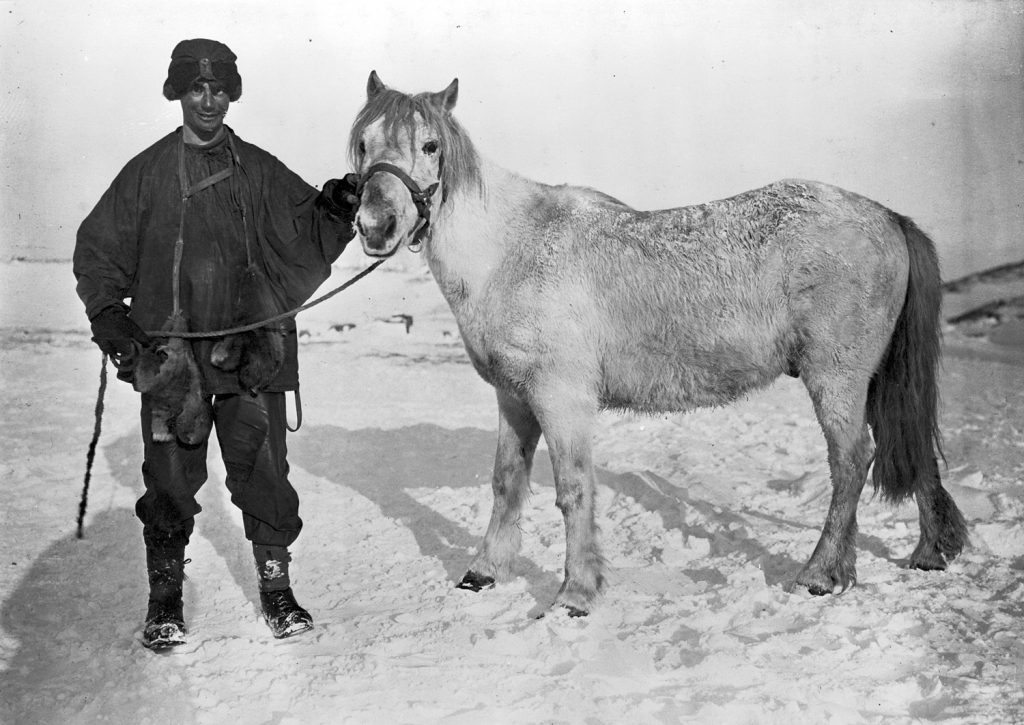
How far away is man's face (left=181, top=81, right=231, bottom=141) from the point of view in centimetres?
385

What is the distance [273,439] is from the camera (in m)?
4.10

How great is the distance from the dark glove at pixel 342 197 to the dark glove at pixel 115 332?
97 centimetres

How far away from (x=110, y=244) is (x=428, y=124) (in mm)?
1459

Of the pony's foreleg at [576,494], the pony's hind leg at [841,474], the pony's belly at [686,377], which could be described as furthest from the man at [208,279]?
the pony's hind leg at [841,474]

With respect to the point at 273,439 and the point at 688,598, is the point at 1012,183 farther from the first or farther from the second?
the point at 273,439

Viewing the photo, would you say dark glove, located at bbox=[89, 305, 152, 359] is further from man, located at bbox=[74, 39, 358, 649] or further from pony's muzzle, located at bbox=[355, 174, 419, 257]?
pony's muzzle, located at bbox=[355, 174, 419, 257]

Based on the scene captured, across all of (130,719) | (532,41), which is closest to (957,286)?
(532,41)

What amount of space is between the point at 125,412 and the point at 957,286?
916 cm

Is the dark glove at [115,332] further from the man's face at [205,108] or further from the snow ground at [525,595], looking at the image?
the snow ground at [525,595]

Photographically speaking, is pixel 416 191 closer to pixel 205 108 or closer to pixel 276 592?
pixel 205 108

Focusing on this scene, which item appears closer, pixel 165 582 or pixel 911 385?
pixel 165 582

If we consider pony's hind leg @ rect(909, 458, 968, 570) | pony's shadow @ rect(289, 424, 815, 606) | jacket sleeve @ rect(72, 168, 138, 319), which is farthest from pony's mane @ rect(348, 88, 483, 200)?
pony's hind leg @ rect(909, 458, 968, 570)

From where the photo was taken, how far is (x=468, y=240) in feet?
14.4

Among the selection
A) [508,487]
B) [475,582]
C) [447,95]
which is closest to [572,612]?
[475,582]
